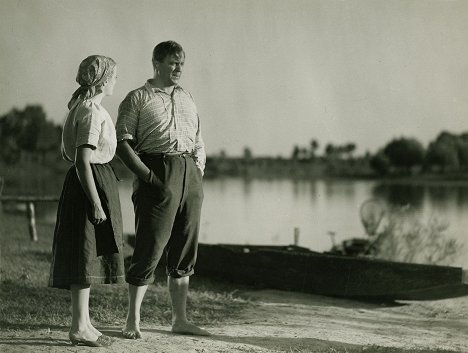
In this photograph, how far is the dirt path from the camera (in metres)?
3.82

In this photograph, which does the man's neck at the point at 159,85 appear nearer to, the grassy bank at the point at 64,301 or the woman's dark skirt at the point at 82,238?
the woman's dark skirt at the point at 82,238

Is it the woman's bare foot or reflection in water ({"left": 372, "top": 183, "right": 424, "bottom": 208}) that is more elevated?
reflection in water ({"left": 372, "top": 183, "right": 424, "bottom": 208})

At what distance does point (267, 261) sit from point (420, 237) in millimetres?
3809

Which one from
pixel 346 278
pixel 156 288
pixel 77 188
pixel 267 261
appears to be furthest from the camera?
pixel 267 261

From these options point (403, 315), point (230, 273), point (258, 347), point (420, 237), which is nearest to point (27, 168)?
point (230, 273)

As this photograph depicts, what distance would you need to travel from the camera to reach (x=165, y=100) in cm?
404

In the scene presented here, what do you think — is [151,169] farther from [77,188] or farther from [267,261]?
[267,261]

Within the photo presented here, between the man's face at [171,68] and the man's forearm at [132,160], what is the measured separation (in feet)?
1.68

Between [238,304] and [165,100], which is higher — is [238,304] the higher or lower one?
the lower one

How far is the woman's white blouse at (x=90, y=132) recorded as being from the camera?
3.56 meters

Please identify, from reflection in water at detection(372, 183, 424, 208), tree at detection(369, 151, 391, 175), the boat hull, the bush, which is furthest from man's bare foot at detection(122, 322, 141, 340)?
tree at detection(369, 151, 391, 175)

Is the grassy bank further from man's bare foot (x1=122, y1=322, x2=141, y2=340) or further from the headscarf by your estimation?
the headscarf

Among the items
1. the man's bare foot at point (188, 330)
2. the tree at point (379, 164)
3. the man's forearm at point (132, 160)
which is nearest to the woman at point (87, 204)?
the man's forearm at point (132, 160)

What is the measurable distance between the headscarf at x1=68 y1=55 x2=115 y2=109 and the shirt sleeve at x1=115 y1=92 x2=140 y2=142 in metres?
0.29
